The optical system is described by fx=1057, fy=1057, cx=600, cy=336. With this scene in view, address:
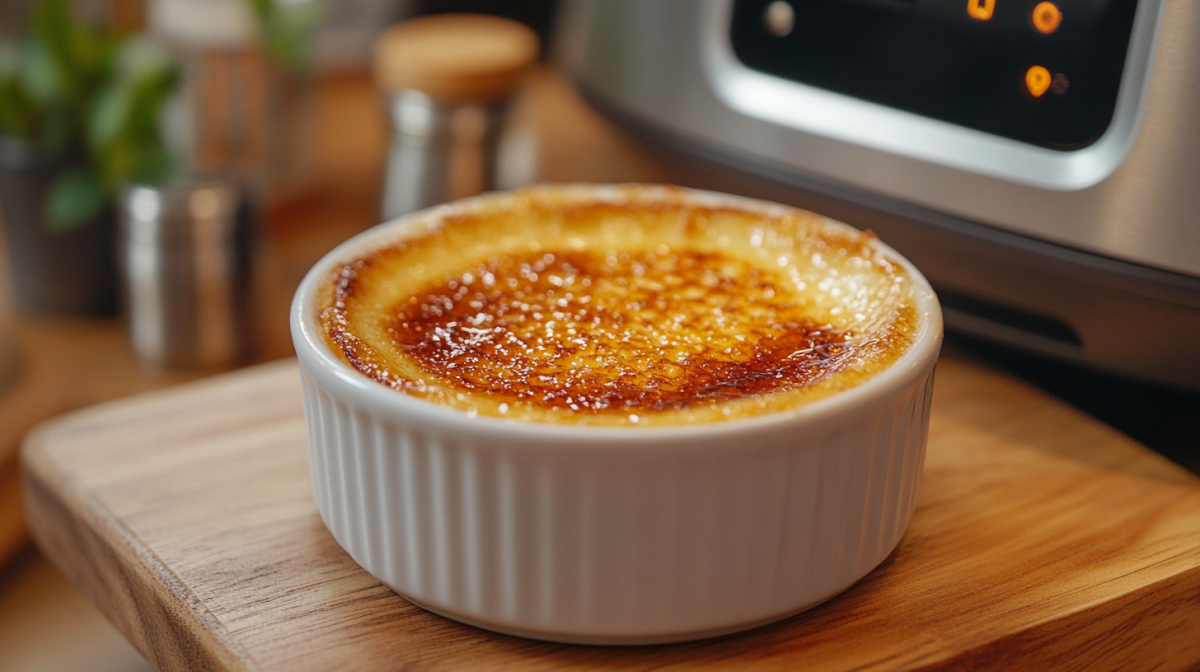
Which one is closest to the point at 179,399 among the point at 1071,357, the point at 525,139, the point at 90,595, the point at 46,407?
the point at 90,595

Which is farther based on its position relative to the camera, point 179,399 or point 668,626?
point 179,399

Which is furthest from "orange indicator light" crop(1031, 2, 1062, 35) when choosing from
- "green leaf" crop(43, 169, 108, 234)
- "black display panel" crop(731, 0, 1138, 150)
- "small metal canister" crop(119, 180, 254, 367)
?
"green leaf" crop(43, 169, 108, 234)

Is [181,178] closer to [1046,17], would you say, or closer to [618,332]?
[618,332]

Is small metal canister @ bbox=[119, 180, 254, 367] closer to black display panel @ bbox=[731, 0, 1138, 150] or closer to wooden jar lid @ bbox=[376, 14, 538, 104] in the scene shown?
wooden jar lid @ bbox=[376, 14, 538, 104]

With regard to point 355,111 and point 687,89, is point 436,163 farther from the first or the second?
point 355,111

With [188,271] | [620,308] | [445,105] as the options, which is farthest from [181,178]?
[620,308]

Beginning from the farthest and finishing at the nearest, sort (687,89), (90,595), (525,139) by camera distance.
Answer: (525,139), (687,89), (90,595)

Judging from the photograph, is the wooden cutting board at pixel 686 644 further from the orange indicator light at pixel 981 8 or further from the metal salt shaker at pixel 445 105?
the metal salt shaker at pixel 445 105
